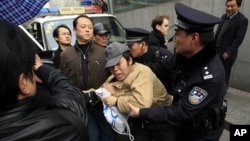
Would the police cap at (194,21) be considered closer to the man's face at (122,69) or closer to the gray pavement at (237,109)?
the man's face at (122,69)

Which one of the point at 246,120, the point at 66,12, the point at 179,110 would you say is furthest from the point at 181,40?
the point at 66,12

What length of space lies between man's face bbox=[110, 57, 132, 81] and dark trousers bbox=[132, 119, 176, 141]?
0.41 meters

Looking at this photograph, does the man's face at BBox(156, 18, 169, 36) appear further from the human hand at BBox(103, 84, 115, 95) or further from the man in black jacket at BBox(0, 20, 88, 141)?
the man in black jacket at BBox(0, 20, 88, 141)

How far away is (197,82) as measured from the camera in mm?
1755

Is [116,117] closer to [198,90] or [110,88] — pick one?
[110,88]

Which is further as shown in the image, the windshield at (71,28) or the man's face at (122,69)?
the windshield at (71,28)

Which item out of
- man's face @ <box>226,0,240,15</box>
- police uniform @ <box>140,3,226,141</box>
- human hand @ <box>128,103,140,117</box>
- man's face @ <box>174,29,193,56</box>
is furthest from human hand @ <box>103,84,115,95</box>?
man's face @ <box>226,0,240,15</box>

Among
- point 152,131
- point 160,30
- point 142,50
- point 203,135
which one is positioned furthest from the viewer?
point 160,30

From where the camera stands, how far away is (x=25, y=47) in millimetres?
1036

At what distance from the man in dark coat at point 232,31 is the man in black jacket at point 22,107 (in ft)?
11.6

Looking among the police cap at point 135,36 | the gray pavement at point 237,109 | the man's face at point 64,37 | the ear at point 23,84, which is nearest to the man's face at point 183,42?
the police cap at point 135,36

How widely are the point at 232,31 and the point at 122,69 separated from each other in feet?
8.95

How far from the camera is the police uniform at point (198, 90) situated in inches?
68.4

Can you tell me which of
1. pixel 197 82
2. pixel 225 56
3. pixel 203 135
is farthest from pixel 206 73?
pixel 225 56
